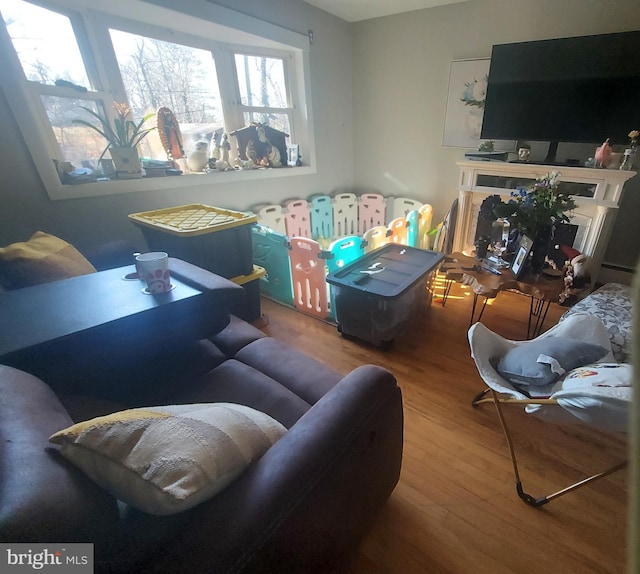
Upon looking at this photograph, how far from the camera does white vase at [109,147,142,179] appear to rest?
1947mm

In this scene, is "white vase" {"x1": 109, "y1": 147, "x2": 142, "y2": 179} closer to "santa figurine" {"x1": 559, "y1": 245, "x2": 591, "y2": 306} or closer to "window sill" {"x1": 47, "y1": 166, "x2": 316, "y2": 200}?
"window sill" {"x1": 47, "y1": 166, "x2": 316, "y2": 200}

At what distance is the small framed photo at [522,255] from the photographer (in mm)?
1656

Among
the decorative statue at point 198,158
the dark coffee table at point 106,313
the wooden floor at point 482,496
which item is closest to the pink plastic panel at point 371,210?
the decorative statue at point 198,158

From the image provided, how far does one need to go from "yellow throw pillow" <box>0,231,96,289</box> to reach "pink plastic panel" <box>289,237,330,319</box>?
114 centimetres

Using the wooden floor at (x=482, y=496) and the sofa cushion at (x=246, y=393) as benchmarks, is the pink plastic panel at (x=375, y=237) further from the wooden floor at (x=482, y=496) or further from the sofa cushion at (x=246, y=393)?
the sofa cushion at (x=246, y=393)

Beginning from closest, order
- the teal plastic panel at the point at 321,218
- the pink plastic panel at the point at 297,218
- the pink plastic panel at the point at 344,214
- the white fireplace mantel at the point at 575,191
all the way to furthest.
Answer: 1. the white fireplace mantel at the point at 575,191
2. the pink plastic panel at the point at 297,218
3. the teal plastic panel at the point at 321,218
4. the pink plastic panel at the point at 344,214

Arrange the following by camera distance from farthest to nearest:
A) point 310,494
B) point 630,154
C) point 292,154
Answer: point 292,154, point 630,154, point 310,494

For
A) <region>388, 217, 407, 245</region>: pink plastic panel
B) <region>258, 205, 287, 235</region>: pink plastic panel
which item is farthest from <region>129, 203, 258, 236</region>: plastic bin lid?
<region>388, 217, 407, 245</region>: pink plastic panel

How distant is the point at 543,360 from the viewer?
3.54ft

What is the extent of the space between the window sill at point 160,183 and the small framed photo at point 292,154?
10cm

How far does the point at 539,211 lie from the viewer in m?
1.60

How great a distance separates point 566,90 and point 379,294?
1.98 meters

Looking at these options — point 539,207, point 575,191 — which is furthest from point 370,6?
point 539,207

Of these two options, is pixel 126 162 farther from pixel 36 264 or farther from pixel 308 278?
pixel 308 278
